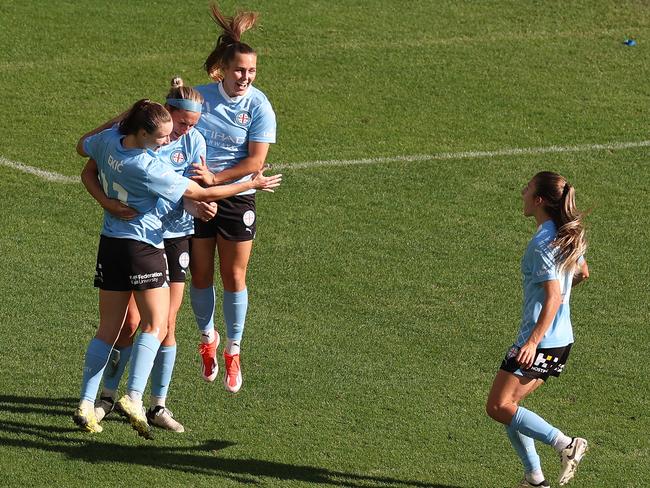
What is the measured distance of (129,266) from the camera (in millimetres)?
7070

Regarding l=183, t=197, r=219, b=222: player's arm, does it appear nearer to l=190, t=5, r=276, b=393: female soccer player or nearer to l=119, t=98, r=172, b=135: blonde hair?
l=190, t=5, r=276, b=393: female soccer player

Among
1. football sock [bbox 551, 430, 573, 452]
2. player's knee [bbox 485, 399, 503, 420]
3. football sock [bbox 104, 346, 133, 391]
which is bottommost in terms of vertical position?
football sock [bbox 104, 346, 133, 391]

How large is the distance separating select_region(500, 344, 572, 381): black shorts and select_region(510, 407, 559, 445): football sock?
0.22m

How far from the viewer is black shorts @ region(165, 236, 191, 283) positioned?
7.61 m

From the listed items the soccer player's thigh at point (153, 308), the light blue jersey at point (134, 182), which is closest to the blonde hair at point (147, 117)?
the light blue jersey at point (134, 182)

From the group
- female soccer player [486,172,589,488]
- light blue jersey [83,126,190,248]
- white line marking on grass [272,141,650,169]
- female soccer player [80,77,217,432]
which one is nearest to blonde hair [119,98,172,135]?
light blue jersey [83,126,190,248]

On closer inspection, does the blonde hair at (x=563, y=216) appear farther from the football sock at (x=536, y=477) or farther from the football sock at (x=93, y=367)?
the football sock at (x=93, y=367)

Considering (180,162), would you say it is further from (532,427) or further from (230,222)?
(532,427)

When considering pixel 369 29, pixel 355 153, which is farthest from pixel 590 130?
pixel 369 29

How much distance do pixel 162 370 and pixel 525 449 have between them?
2.25 metres

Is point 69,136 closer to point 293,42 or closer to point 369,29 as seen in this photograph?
point 293,42

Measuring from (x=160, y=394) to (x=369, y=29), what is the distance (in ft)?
33.0

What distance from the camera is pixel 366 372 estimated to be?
28.1 feet

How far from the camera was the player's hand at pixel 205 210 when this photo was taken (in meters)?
7.39
